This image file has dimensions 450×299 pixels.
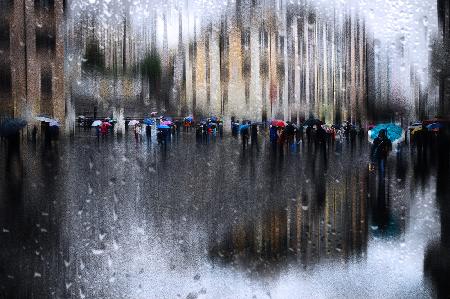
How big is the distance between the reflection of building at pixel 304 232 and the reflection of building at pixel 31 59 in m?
5.24

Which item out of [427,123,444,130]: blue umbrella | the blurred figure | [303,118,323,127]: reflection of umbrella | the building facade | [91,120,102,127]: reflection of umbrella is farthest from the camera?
[91,120,102,127]: reflection of umbrella

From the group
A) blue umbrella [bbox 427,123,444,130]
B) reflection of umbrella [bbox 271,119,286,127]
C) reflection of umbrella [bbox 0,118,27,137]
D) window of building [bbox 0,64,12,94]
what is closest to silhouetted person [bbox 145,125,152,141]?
reflection of umbrella [bbox 0,118,27,137]

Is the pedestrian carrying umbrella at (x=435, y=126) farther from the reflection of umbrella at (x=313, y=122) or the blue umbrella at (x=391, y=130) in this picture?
the reflection of umbrella at (x=313, y=122)

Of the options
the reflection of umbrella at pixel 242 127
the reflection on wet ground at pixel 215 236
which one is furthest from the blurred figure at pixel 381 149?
the reflection of umbrella at pixel 242 127

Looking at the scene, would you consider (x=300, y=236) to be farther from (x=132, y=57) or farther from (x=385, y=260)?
(x=132, y=57)

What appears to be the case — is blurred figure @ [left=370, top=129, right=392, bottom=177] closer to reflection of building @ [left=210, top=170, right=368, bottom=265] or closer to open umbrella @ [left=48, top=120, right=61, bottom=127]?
reflection of building @ [left=210, top=170, right=368, bottom=265]

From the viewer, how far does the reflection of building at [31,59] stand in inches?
340

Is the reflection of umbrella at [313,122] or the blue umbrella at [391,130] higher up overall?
the reflection of umbrella at [313,122]

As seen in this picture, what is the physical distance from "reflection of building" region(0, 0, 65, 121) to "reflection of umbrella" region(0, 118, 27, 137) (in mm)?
200

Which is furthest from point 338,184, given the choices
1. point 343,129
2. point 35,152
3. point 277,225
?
point 35,152

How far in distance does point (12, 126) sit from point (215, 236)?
18.9 feet

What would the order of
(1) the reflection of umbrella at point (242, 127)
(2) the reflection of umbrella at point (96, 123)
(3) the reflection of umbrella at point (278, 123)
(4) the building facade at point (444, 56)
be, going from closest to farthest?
(4) the building facade at point (444, 56)
(2) the reflection of umbrella at point (96, 123)
(3) the reflection of umbrella at point (278, 123)
(1) the reflection of umbrella at point (242, 127)

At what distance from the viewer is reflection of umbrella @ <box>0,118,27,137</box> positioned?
8033 millimetres

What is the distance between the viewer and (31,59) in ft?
38.2
